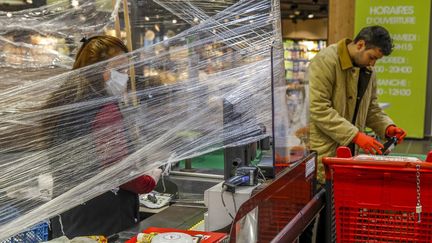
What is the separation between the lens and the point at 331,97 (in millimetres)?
2934

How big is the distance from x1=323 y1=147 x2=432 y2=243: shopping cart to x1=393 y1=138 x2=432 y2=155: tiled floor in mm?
4239

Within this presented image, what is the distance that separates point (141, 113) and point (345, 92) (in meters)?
1.61

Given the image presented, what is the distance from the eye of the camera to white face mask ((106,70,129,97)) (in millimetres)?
1679

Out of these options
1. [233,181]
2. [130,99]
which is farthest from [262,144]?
[130,99]

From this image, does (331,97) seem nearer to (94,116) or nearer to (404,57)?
(94,116)

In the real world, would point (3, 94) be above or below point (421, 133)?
above

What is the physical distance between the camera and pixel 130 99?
174cm

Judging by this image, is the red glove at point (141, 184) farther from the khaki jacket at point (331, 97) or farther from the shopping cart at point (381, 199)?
the khaki jacket at point (331, 97)

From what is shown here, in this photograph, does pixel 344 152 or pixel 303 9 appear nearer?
pixel 344 152

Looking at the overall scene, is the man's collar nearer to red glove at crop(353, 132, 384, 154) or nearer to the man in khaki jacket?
the man in khaki jacket

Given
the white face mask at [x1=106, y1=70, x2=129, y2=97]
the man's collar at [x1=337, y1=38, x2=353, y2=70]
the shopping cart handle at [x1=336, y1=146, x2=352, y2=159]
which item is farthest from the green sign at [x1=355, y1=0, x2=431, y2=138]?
the white face mask at [x1=106, y1=70, x2=129, y2=97]

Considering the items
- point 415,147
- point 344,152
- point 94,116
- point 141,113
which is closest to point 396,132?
point 344,152

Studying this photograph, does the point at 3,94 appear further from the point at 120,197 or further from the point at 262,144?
the point at 262,144

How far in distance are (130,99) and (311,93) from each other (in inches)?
56.7
